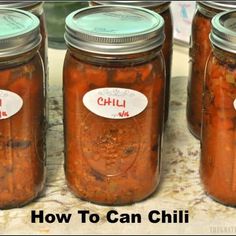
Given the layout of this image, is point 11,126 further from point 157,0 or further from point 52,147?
point 157,0

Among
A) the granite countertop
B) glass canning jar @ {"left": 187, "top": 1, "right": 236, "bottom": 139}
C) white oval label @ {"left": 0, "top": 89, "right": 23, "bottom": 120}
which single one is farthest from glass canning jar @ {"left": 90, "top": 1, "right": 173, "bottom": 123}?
white oval label @ {"left": 0, "top": 89, "right": 23, "bottom": 120}

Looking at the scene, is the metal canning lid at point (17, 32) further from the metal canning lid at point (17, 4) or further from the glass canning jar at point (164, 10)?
the glass canning jar at point (164, 10)

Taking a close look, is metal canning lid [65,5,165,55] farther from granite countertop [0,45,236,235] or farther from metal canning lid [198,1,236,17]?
granite countertop [0,45,236,235]

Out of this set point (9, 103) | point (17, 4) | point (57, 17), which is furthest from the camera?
point (57, 17)

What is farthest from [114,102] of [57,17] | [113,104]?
[57,17]

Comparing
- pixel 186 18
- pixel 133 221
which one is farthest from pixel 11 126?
pixel 186 18

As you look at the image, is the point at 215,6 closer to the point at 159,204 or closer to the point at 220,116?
the point at 220,116

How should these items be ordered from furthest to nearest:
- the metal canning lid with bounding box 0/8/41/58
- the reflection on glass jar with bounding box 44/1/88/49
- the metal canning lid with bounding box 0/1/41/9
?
the reflection on glass jar with bounding box 44/1/88/49 < the metal canning lid with bounding box 0/1/41/9 < the metal canning lid with bounding box 0/8/41/58
